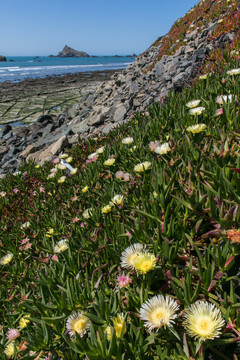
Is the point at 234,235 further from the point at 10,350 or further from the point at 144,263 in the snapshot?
the point at 10,350

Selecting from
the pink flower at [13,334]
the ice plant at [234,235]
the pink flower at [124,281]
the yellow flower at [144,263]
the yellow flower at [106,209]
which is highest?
the ice plant at [234,235]

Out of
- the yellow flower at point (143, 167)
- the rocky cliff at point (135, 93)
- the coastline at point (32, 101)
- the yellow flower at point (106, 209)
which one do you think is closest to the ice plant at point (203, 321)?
the yellow flower at point (106, 209)

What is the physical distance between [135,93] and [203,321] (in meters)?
6.66

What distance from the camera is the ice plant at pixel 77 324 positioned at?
41.7 inches

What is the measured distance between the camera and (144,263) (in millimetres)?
1074

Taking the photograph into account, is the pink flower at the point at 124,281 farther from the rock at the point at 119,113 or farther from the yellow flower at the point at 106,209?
the rock at the point at 119,113

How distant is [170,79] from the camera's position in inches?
241

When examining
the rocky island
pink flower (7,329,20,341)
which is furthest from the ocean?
the rocky island

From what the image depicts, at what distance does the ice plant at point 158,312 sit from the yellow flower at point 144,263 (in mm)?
121

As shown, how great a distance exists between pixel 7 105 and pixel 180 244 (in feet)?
52.0

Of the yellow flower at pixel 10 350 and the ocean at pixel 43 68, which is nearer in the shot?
the yellow flower at pixel 10 350

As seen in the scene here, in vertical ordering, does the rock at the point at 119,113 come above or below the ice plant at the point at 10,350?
above

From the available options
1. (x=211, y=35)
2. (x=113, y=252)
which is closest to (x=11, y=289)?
(x=113, y=252)

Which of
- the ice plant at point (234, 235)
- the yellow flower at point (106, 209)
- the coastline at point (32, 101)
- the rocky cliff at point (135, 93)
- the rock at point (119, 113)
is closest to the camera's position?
the ice plant at point (234, 235)
